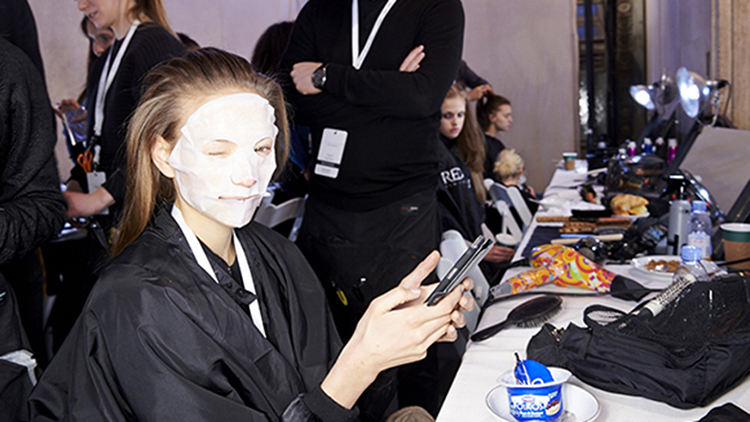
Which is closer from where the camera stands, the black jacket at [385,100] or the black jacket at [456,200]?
the black jacket at [385,100]

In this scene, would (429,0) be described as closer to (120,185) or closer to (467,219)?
(120,185)

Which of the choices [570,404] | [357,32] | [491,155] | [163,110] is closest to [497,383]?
[570,404]

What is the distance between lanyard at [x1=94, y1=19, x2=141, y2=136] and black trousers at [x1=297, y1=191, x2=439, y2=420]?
701 millimetres

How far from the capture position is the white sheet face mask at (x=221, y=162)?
1146mm

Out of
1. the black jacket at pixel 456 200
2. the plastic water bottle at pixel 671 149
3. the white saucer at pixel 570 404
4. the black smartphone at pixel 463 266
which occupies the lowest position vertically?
the plastic water bottle at pixel 671 149

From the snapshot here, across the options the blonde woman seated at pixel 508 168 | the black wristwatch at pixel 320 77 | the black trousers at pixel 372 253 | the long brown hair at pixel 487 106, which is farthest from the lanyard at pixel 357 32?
the long brown hair at pixel 487 106

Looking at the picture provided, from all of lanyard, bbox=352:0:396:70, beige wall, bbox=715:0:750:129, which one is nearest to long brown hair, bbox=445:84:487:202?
beige wall, bbox=715:0:750:129

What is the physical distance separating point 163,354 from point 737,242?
1.41 metres

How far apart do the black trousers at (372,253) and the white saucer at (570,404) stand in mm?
→ 855

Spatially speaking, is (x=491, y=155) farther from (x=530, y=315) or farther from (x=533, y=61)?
(x=530, y=315)

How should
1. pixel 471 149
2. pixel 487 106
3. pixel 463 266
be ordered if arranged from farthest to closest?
pixel 487 106
pixel 471 149
pixel 463 266

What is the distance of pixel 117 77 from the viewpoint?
6.23ft

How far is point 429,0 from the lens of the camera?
196 cm

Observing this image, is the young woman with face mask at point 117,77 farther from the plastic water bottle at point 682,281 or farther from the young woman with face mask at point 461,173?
the plastic water bottle at point 682,281
